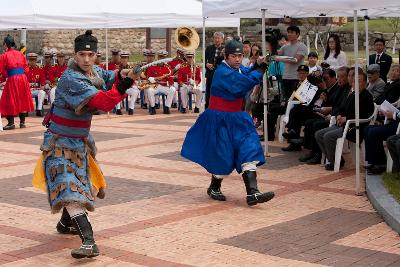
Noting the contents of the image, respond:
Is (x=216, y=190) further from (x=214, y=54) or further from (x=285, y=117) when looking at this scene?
(x=214, y=54)

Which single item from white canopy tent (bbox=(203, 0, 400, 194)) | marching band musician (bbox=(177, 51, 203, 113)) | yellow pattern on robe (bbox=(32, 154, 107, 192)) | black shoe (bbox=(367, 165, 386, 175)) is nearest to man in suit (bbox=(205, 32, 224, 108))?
marching band musician (bbox=(177, 51, 203, 113))

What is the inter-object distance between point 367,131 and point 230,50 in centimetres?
253

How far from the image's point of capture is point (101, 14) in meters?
18.0

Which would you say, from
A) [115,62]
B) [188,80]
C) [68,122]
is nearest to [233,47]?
[68,122]

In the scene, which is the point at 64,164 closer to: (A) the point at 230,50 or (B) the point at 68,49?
(A) the point at 230,50

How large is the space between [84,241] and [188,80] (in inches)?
555

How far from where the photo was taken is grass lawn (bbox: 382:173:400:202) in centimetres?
884

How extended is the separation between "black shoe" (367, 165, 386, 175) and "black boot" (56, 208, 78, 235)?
4.35 m

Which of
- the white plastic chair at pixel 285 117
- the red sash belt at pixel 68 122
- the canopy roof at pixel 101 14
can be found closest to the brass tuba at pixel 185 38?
the canopy roof at pixel 101 14

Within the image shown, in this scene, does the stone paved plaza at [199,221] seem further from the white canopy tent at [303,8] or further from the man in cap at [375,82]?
the man in cap at [375,82]

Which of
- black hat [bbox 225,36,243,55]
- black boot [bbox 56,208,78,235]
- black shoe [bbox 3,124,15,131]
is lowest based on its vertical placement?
black shoe [bbox 3,124,15,131]

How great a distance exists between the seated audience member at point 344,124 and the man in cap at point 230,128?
2.30m

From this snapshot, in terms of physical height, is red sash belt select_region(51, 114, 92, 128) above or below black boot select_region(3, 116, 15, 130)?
above

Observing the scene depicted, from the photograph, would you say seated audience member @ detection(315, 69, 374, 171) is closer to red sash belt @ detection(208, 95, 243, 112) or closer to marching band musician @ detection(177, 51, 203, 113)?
red sash belt @ detection(208, 95, 243, 112)
